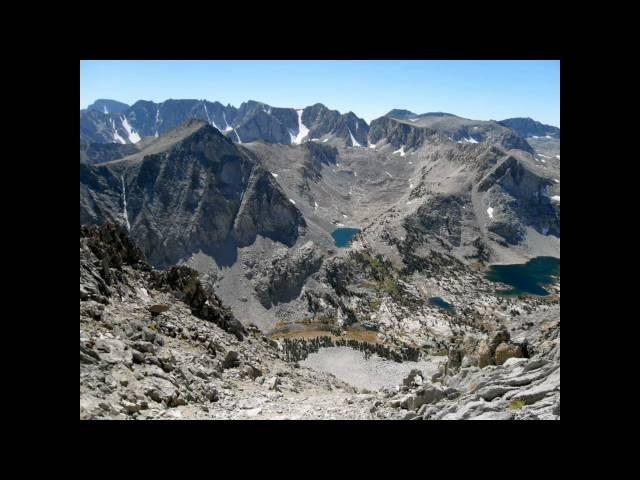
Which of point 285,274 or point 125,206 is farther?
point 125,206

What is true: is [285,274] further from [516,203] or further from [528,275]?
[516,203]

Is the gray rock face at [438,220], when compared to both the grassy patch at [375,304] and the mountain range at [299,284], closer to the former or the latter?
the mountain range at [299,284]

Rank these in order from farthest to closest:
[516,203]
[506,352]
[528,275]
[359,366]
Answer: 1. [516,203]
2. [528,275]
3. [359,366]
4. [506,352]

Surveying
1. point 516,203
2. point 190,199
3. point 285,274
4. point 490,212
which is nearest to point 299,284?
point 285,274

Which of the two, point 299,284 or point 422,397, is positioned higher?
point 422,397

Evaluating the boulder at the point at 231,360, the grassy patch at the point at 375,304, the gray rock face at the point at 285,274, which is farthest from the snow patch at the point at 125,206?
the boulder at the point at 231,360
